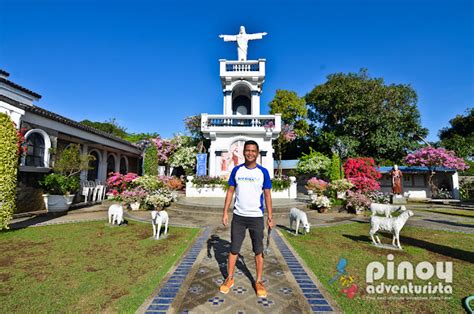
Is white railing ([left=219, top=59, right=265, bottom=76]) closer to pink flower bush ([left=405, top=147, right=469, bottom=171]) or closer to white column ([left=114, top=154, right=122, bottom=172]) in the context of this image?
white column ([left=114, top=154, right=122, bottom=172])

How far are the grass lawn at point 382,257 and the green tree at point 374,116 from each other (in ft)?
57.2

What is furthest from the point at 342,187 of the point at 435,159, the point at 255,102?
the point at 435,159

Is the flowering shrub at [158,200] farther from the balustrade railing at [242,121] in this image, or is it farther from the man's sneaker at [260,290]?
the man's sneaker at [260,290]

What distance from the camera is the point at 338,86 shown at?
23406 millimetres

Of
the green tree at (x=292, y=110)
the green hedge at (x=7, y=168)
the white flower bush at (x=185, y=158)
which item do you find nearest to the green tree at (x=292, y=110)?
the green tree at (x=292, y=110)

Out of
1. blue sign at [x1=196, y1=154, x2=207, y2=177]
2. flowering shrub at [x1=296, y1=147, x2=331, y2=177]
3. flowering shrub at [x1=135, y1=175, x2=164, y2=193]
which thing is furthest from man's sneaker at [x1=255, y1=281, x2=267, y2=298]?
flowering shrub at [x1=296, y1=147, x2=331, y2=177]

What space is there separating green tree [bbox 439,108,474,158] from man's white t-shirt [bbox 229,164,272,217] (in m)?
28.9

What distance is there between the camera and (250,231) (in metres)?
2.99

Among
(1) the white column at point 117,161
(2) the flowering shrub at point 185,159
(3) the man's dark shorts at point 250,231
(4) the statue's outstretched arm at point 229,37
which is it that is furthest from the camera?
(2) the flowering shrub at point 185,159

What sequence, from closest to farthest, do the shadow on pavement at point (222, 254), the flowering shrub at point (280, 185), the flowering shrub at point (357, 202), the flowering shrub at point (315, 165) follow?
the shadow on pavement at point (222, 254), the flowering shrub at point (357, 202), the flowering shrub at point (280, 185), the flowering shrub at point (315, 165)

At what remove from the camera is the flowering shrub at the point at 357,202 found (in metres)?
9.45

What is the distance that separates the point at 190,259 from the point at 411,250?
4716mm

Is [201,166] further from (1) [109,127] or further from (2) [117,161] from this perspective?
(1) [109,127]

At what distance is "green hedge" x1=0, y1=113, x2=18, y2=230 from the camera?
5852 mm
